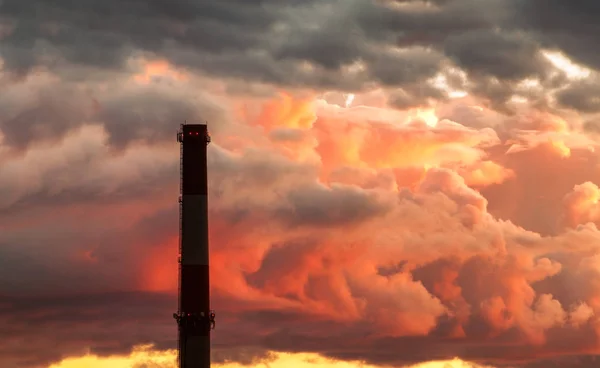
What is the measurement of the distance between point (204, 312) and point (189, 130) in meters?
12.3

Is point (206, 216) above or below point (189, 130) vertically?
below

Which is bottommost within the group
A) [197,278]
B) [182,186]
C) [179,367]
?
[179,367]

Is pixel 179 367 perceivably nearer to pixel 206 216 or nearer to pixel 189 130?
pixel 206 216

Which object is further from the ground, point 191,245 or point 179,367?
point 191,245

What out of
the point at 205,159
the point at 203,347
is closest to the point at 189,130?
the point at 205,159

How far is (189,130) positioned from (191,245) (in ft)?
25.8

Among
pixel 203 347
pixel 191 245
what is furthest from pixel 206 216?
pixel 203 347

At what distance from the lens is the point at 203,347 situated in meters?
77.1

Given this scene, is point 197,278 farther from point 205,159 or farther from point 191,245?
point 205,159

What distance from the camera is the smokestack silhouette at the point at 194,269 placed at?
76.6 m

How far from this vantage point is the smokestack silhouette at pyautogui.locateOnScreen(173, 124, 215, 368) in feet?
251

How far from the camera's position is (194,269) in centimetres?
7669

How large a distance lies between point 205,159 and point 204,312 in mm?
10269

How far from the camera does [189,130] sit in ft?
260
